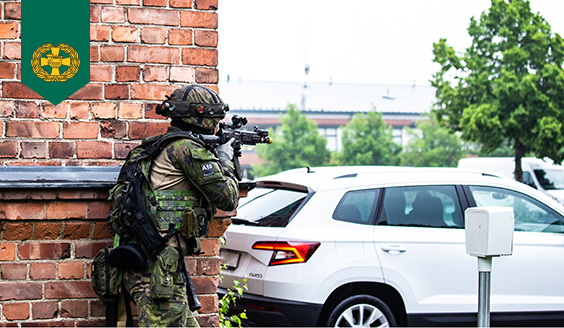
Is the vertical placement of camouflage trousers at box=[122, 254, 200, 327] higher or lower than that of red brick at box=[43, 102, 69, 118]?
lower

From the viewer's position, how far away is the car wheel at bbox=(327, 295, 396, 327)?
4.77 m

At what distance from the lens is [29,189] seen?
9.64 feet

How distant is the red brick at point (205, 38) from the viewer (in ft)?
10.6

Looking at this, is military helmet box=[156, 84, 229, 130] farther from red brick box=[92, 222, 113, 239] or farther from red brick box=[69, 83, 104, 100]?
red brick box=[92, 222, 113, 239]

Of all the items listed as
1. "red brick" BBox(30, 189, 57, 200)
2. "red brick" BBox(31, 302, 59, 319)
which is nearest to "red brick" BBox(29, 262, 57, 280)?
"red brick" BBox(31, 302, 59, 319)

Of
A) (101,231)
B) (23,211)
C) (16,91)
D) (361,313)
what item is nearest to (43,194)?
(23,211)

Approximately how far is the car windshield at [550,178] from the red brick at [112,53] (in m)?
18.8

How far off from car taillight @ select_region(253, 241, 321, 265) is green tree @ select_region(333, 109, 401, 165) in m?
39.5

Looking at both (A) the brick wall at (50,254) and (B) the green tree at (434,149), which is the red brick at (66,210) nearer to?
(A) the brick wall at (50,254)

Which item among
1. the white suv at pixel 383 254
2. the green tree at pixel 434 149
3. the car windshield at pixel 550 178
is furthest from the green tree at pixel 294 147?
the white suv at pixel 383 254

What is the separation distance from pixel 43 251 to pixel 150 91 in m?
0.99

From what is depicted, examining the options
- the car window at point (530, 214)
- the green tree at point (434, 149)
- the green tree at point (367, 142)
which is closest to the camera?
the car window at point (530, 214)

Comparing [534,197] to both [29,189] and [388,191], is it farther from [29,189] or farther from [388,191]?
[29,189]

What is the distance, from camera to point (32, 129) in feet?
10.0
